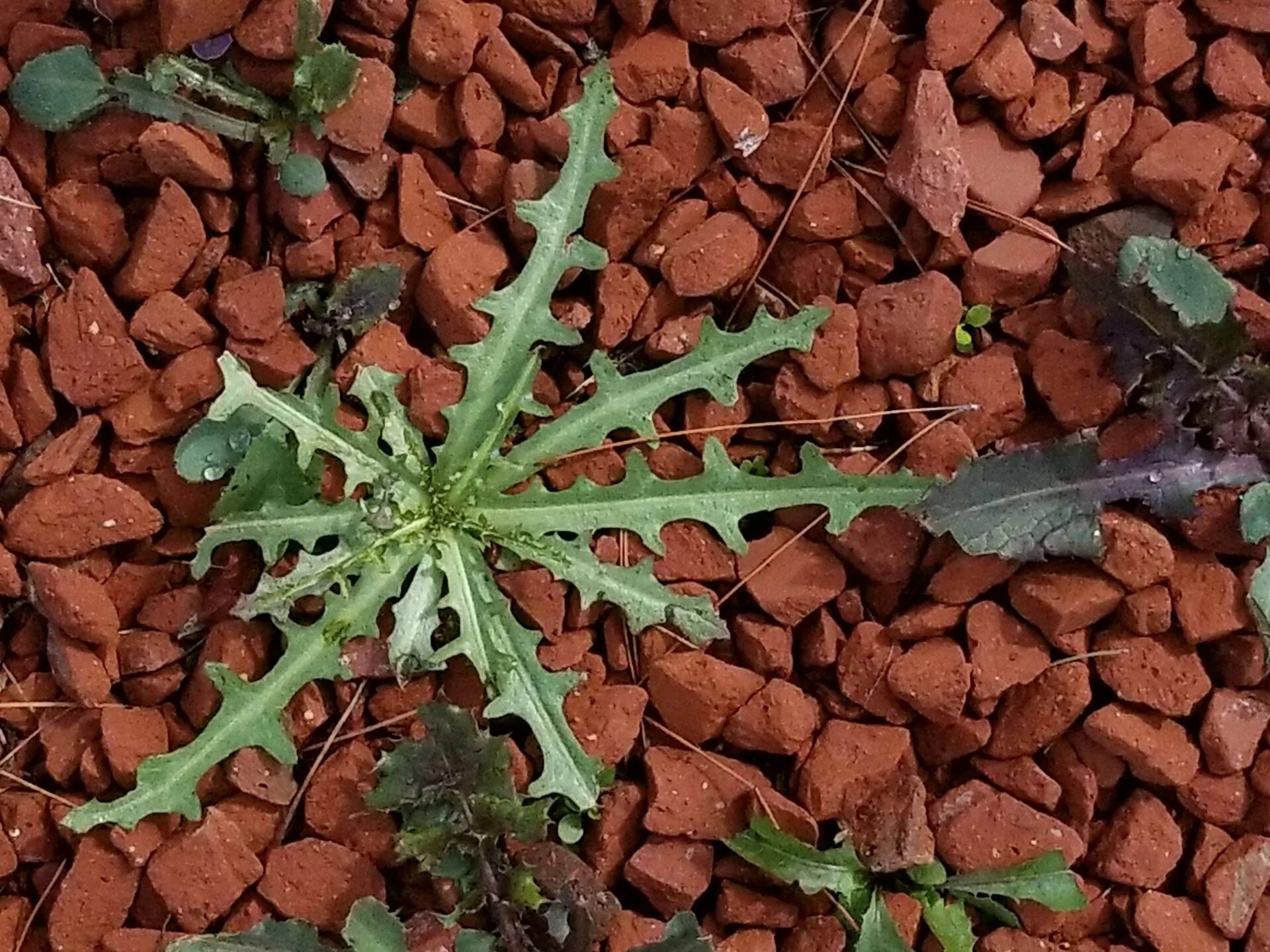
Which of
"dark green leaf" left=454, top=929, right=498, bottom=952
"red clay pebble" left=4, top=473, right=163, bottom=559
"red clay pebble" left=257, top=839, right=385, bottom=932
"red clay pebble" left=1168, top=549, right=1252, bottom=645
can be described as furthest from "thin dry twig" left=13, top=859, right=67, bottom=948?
"red clay pebble" left=1168, top=549, right=1252, bottom=645

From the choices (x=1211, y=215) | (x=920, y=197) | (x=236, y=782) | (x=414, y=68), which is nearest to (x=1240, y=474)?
(x=1211, y=215)

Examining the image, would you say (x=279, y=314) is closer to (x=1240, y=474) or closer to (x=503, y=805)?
(x=503, y=805)

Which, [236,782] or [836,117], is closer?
[236,782]

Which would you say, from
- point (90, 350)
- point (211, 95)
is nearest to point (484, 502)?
point (90, 350)

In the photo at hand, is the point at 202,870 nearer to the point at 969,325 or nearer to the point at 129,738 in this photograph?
the point at 129,738

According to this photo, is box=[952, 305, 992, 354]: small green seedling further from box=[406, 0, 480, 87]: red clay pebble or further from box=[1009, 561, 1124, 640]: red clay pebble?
box=[406, 0, 480, 87]: red clay pebble

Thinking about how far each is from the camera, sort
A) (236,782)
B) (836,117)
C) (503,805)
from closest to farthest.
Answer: (503,805) → (236,782) → (836,117)
